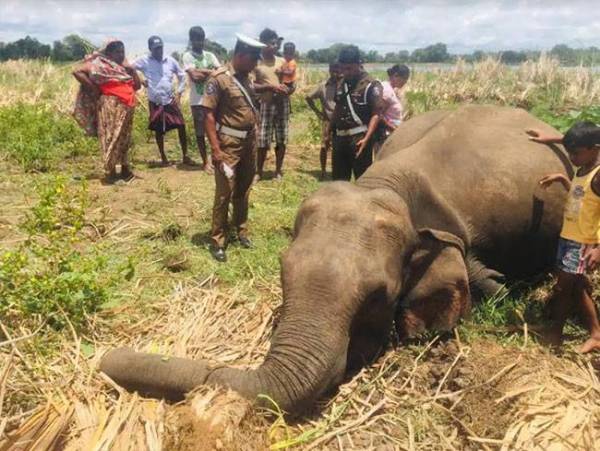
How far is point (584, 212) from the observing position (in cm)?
419

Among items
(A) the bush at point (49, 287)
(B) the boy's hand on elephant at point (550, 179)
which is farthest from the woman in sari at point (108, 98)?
(B) the boy's hand on elephant at point (550, 179)

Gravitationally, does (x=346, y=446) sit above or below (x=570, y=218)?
below

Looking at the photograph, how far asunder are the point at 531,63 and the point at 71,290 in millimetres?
24559

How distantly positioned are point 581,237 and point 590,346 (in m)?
0.79

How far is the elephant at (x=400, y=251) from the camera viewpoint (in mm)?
3381

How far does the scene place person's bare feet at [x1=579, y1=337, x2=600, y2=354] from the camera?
4242 millimetres

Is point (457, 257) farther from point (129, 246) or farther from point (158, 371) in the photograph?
point (129, 246)

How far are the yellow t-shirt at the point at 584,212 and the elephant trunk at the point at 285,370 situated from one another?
6.43 feet

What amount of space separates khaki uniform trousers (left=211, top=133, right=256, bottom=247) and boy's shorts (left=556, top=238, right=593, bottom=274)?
3.23 metres

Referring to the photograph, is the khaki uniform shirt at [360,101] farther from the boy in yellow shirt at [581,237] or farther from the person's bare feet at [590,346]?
the person's bare feet at [590,346]

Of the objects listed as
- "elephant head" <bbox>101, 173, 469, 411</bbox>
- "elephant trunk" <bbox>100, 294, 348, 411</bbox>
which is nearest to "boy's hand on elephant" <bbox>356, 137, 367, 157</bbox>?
"elephant head" <bbox>101, 173, 469, 411</bbox>

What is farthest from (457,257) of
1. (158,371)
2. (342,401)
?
(158,371)

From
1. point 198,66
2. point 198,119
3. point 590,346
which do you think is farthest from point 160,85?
point 590,346

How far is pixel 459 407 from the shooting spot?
3.66m
